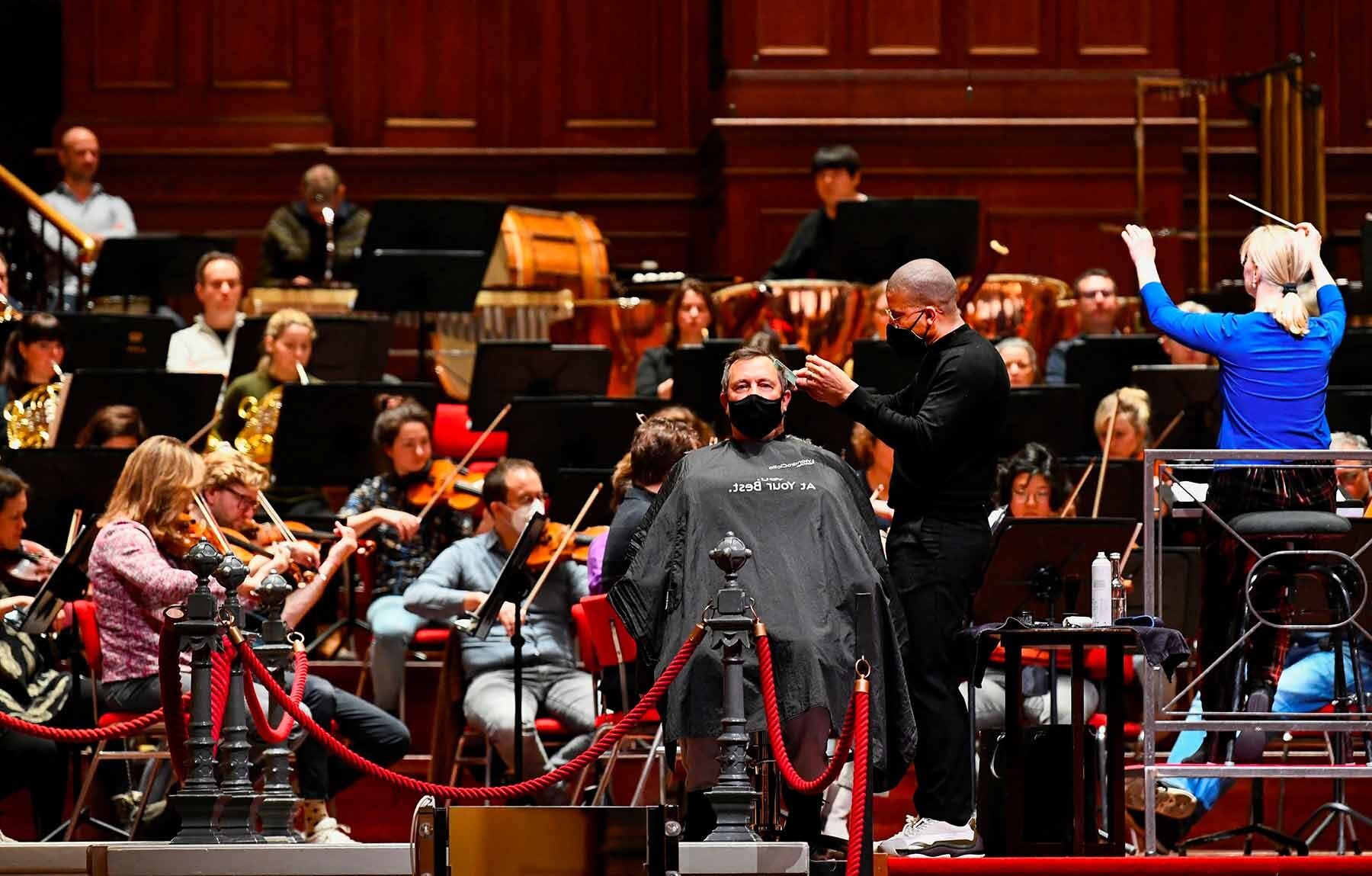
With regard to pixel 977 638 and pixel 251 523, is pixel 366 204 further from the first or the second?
pixel 977 638

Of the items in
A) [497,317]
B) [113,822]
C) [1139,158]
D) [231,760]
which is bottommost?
[113,822]

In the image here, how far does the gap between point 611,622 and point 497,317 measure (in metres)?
4.87

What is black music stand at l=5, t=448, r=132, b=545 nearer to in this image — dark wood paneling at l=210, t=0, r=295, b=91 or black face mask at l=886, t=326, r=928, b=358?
black face mask at l=886, t=326, r=928, b=358

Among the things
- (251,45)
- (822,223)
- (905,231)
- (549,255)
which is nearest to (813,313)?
(905,231)

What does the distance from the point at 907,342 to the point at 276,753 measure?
1869 mm

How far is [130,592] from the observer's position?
6121 mm

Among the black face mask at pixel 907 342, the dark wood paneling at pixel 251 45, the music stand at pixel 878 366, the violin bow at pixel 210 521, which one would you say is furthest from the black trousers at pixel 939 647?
the dark wood paneling at pixel 251 45

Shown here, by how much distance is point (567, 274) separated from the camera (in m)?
11.3

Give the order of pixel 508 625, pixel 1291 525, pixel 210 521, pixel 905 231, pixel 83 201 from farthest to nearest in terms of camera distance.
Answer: pixel 83 201 < pixel 905 231 < pixel 508 625 < pixel 210 521 < pixel 1291 525

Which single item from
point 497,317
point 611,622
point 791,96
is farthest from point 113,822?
point 791,96

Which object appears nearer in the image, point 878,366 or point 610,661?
point 610,661

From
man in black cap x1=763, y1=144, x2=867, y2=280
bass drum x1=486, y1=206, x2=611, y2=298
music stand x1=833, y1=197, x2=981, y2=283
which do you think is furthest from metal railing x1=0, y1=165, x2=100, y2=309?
music stand x1=833, y1=197, x2=981, y2=283

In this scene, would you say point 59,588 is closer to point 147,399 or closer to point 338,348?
point 147,399

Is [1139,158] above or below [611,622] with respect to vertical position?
above
